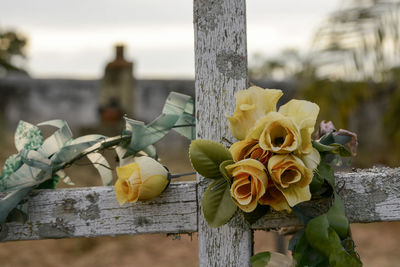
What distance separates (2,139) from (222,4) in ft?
13.0

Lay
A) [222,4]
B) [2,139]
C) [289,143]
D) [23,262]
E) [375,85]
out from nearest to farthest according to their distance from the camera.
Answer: [289,143]
[222,4]
[375,85]
[23,262]
[2,139]

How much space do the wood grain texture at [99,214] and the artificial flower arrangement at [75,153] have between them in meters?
0.03

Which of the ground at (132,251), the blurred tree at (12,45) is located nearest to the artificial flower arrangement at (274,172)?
the ground at (132,251)

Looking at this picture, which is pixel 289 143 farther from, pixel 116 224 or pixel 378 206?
pixel 116 224

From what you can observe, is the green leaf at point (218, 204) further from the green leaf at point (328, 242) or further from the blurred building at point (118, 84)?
the blurred building at point (118, 84)

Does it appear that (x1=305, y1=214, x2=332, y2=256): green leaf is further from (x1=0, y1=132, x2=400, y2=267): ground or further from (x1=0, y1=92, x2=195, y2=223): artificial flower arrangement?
(x1=0, y1=132, x2=400, y2=267): ground

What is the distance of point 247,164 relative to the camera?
750mm

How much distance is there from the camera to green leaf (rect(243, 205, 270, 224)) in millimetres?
835

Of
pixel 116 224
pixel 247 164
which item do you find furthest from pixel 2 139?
pixel 247 164

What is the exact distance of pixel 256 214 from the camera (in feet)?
2.75

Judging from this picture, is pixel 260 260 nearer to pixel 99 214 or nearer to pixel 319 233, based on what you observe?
pixel 319 233

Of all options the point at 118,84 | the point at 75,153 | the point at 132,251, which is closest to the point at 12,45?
the point at 118,84

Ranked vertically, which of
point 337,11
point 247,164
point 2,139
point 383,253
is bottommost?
point 383,253

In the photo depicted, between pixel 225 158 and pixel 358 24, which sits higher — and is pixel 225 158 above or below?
below
